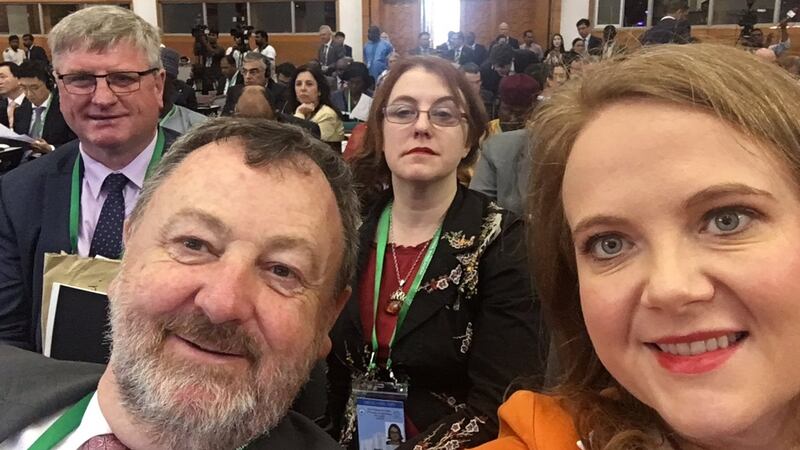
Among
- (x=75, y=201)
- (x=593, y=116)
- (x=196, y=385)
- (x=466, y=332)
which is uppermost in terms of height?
(x=593, y=116)

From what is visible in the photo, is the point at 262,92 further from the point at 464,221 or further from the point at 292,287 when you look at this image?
the point at 292,287

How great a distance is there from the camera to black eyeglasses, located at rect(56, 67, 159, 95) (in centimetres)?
212

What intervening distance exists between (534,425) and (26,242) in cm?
147

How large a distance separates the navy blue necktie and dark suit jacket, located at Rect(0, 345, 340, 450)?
1.69 feet

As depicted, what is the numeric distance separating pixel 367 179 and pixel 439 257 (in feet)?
1.52

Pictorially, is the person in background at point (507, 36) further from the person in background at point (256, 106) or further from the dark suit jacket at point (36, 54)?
the person in background at point (256, 106)

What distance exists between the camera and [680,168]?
913mm

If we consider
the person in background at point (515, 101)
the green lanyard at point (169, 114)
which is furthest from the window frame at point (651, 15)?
the green lanyard at point (169, 114)

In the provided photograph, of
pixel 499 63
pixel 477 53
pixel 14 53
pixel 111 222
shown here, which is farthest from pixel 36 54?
pixel 111 222

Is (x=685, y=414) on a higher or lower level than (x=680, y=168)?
lower

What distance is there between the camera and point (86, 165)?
2.08 meters

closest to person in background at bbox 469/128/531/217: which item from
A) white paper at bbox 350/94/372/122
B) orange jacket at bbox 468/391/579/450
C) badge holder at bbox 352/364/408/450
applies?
badge holder at bbox 352/364/408/450

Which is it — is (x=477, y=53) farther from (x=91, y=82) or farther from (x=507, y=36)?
(x=91, y=82)

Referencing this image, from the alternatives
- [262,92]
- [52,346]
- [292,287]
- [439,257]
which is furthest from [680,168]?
[262,92]
